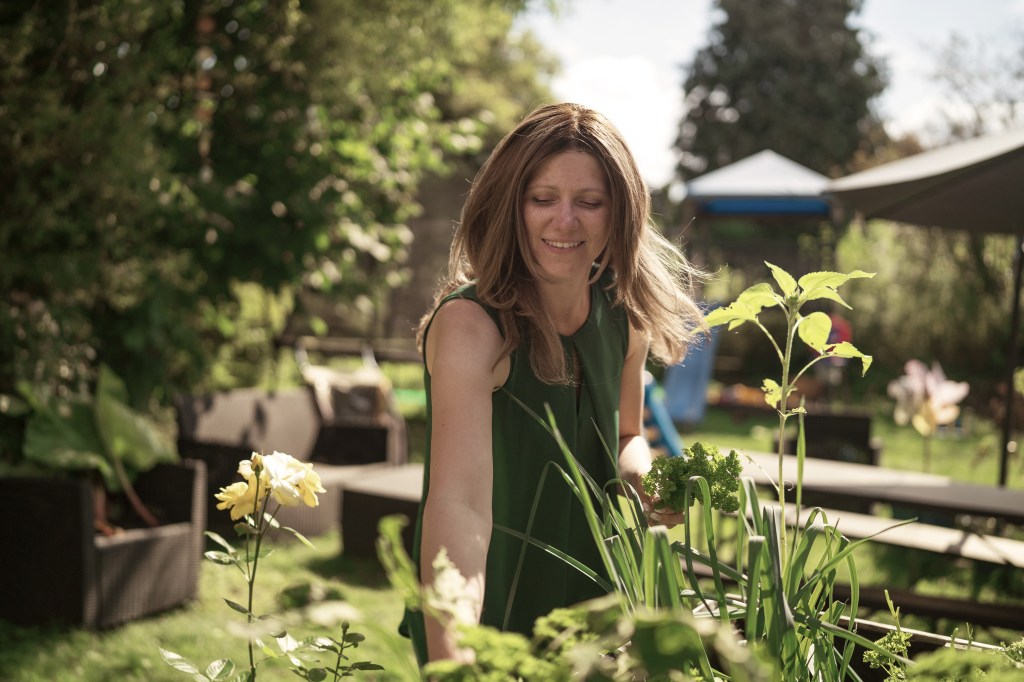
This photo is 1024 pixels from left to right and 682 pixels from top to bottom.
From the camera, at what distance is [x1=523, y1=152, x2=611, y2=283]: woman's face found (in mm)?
1454

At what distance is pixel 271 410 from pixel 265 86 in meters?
2.04

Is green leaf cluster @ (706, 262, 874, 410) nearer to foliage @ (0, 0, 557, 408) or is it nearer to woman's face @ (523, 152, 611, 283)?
woman's face @ (523, 152, 611, 283)

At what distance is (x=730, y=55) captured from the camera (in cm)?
3462

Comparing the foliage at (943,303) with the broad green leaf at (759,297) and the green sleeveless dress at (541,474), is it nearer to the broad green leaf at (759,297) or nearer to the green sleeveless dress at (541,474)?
the green sleeveless dress at (541,474)

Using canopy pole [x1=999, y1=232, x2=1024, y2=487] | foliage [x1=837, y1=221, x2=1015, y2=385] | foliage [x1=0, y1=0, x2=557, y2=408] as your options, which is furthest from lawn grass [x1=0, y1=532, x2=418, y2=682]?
foliage [x1=837, y1=221, x2=1015, y2=385]

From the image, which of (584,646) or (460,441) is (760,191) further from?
(584,646)

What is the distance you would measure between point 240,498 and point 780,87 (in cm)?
3449

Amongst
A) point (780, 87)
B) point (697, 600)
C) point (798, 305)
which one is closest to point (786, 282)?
point (798, 305)

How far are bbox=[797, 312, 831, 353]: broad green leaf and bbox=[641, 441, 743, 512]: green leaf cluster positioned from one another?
0.59ft

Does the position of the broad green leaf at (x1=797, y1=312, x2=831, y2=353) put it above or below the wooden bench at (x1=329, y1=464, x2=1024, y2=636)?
above

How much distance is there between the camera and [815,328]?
36.4 inches

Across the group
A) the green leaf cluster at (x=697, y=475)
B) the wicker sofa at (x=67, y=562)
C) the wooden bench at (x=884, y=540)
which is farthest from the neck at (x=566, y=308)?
the wicker sofa at (x=67, y=562)

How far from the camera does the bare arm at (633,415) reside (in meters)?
1.76

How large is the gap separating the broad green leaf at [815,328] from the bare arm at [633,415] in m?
0.80
